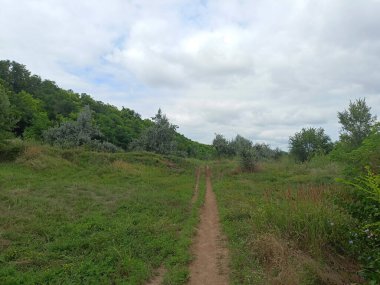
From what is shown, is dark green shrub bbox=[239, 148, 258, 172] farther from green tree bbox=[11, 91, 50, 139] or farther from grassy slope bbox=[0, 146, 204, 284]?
green tree bbox=[11, 91, 50, 139]

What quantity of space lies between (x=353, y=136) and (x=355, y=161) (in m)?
33.1

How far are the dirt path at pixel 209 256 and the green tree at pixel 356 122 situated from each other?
106 ft

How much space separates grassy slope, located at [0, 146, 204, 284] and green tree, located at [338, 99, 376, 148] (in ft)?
91.6

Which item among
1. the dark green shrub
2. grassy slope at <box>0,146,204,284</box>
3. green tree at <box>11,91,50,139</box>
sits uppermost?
green tree at <box>11,91,50,139</box>

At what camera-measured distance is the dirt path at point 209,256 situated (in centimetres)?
609

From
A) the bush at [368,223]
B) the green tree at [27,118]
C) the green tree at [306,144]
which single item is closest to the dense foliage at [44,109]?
the green tree at [27,118]

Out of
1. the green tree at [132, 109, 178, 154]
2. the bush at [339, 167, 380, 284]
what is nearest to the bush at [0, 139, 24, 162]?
the green tree at [132, 109, 178, 154]

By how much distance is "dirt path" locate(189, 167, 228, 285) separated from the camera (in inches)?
240

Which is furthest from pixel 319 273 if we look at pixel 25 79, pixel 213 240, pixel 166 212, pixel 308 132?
pixel 25 79

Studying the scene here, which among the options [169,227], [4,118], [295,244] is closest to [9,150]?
[4,118]

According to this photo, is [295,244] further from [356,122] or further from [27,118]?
[27,118]

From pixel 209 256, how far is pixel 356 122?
37159 millimetres

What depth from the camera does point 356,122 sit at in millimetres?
38750

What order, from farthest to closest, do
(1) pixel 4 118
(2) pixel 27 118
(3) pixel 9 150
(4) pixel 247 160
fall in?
(2) pixel 27 118 < (4) pixel 247 160 < (3) pixel 9 150 < (1) pixel 4 118
